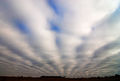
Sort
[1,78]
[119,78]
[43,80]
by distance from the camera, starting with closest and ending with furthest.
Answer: [1,78] → [43,80] → [119,78]

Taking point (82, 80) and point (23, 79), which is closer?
point (23, 79)

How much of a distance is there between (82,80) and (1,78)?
693 cm

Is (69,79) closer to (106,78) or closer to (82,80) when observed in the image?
(82,80)

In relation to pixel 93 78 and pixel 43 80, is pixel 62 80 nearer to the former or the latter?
pixel 43 80

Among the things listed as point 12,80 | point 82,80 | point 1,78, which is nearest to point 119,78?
point 82,80

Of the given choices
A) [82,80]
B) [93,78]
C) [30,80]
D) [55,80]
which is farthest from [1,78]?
[93,78]

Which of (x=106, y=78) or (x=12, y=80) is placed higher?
(x=106, y=78)

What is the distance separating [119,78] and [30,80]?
321 inches

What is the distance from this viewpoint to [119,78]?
9102 millimetres

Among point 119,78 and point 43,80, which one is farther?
point 119,78

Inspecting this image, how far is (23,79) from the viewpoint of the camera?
8.25 metres

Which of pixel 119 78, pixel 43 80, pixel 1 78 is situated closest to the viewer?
pixel 1 78

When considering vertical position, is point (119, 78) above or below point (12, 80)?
above

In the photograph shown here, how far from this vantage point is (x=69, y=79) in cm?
878
